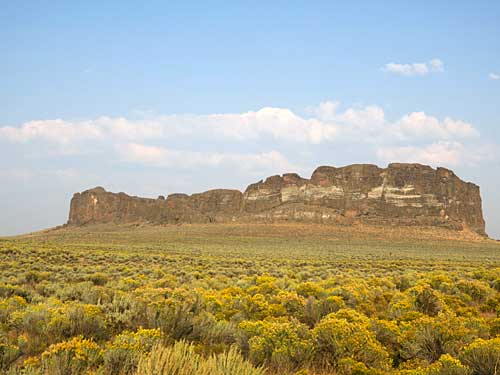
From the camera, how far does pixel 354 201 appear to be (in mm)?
115125

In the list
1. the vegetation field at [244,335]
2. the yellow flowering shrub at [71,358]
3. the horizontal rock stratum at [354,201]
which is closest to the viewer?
the yellow flowering shrub at [71,358]

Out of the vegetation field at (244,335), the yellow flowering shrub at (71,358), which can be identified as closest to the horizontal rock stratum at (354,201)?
the vegetation field at (244,335)

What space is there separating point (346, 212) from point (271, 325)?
109 m

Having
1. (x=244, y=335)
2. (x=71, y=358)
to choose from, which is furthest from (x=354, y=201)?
(x=71, y=358)

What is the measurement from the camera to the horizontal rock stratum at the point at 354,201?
352ft

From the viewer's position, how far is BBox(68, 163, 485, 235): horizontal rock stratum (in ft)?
352

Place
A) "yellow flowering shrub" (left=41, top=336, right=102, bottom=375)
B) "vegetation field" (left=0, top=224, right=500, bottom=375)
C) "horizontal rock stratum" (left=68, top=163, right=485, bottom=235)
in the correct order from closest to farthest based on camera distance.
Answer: "yellow flowering shrub" (left=41, top=336, right=102, bottom=375), "vegetation field" (left=0, top=224, right=500, bottom=375), "horizontal rock stratum" (left=68, top=163, right=485, bottom=235)

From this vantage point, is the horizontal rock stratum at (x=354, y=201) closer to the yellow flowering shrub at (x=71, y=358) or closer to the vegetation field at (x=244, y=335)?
the vegetation field at (x=244, y=335)

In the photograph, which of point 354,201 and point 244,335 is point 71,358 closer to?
point 244,335

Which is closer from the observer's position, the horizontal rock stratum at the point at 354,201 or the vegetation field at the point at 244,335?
the vegetation field at the point at 244,335

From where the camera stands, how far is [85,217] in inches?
6019

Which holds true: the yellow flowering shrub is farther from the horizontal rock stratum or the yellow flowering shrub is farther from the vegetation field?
the horizontal rock stratum

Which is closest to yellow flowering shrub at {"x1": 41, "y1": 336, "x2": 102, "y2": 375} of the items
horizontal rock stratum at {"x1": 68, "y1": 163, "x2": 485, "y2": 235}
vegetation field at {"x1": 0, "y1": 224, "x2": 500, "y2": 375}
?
vegetation field at {"x1": 0, "y1": 224, "x2": 500, "y2": 375}

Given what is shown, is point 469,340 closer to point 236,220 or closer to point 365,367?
point 365,367
